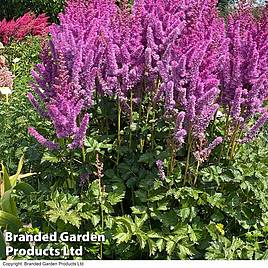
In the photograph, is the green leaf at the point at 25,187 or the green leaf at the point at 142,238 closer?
the green leaf at the point at 142,238

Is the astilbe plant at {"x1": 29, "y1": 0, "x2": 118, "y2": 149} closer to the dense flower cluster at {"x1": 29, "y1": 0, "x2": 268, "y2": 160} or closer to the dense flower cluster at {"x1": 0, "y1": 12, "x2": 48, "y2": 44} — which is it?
the dense flower cluster at {"x1": 29, "y1": 0, "x2": 268, "y2": 160}

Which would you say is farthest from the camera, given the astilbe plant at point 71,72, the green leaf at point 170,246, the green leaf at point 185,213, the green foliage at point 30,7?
the green foliage at point 30,7

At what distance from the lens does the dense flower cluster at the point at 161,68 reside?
288 centimetres

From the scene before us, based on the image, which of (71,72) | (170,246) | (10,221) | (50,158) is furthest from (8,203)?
(170,246)

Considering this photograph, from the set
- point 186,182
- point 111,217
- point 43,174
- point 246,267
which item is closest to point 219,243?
point 246,267

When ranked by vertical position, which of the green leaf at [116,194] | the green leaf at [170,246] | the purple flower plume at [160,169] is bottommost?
the green leaf at [170,246]

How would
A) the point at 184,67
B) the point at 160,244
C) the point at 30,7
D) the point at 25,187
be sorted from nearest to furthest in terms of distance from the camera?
the point at 184,67, the point at 160,244, the point at 25,187, the point at 30,7

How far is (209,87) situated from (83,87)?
718mm

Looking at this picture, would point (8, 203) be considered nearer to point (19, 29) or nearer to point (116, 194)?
point (116, 194)

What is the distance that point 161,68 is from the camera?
2.94m

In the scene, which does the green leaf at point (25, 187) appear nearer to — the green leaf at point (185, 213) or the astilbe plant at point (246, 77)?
the green leaf at point (185, 213)

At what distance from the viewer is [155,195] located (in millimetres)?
3143

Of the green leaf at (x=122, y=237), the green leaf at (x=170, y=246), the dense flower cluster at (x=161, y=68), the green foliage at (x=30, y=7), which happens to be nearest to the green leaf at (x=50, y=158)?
the dense flower cluster at (x=161, y=68)

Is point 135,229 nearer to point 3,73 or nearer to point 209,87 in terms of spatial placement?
point 209,87
